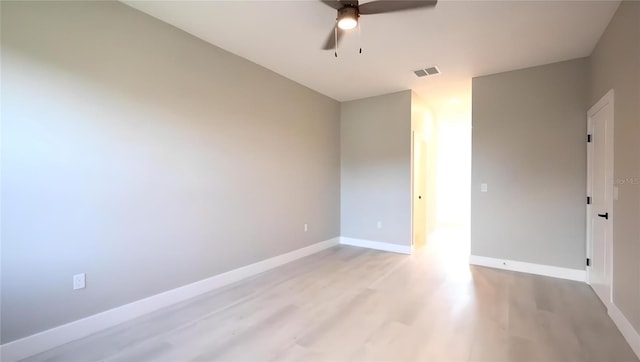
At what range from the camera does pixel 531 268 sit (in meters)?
3.91

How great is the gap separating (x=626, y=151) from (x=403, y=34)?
7.39 feet

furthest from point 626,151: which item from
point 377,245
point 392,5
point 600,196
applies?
point 377,245

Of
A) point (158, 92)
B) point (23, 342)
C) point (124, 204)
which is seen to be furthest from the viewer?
point (158, 92)

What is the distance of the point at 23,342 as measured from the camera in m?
2.04

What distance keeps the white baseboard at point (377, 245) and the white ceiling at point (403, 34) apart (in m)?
2.89

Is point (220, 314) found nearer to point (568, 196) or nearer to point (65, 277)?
point (65, 277)

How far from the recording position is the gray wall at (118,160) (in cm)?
205

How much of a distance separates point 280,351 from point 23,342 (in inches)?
73.8

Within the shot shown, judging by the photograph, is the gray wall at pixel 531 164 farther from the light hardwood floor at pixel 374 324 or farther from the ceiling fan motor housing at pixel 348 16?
the ceiling fan motor housing at pixel 348 16

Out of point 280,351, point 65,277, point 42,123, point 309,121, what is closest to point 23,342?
point 65,277

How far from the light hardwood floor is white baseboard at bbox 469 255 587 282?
0.52ft

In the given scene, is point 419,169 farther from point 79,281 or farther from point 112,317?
point 79,281

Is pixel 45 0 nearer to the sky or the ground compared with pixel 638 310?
nearer to the sky

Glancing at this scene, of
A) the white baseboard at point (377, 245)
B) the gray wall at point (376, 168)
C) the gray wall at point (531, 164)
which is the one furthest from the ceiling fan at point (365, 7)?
the white baseboard at point (377, 245)
